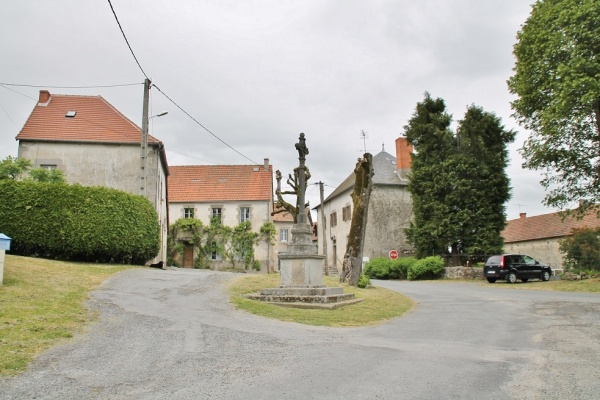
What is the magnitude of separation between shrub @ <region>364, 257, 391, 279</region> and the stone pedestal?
18285mm

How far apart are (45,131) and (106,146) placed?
3.35 m

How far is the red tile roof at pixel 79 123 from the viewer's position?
25578 millimetres

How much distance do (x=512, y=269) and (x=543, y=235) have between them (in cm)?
1660

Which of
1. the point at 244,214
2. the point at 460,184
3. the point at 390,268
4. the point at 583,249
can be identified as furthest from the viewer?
the point at 244,214

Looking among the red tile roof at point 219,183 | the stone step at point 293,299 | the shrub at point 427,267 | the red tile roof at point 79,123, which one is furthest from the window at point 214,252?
the stone step at point 293,299

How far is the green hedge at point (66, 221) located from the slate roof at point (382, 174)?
75.5 feet

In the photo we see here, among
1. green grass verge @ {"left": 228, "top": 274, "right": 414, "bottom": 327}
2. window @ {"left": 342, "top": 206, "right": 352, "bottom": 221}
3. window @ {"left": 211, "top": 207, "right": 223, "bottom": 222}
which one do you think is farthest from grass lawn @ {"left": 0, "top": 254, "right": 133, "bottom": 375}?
window @ {"left": 342, "top": 206, "right": 352, "bottom": 221}

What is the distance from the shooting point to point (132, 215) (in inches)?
780

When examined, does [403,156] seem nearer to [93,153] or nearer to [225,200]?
[225,200]

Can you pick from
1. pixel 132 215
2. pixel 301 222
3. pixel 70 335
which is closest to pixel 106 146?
pixel 132 215

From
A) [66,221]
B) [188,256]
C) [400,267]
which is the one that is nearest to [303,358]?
[66,221]

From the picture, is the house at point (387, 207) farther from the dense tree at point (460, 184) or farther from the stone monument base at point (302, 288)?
the stone monument base at point (302, 288)

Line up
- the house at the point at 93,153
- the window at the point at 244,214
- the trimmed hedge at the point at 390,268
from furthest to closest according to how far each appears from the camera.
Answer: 1. the window at the point at 244,214
2. the trimmed hedge at the point at 390,268
3. the house at the point at 93,153

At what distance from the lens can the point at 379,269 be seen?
32.4m
